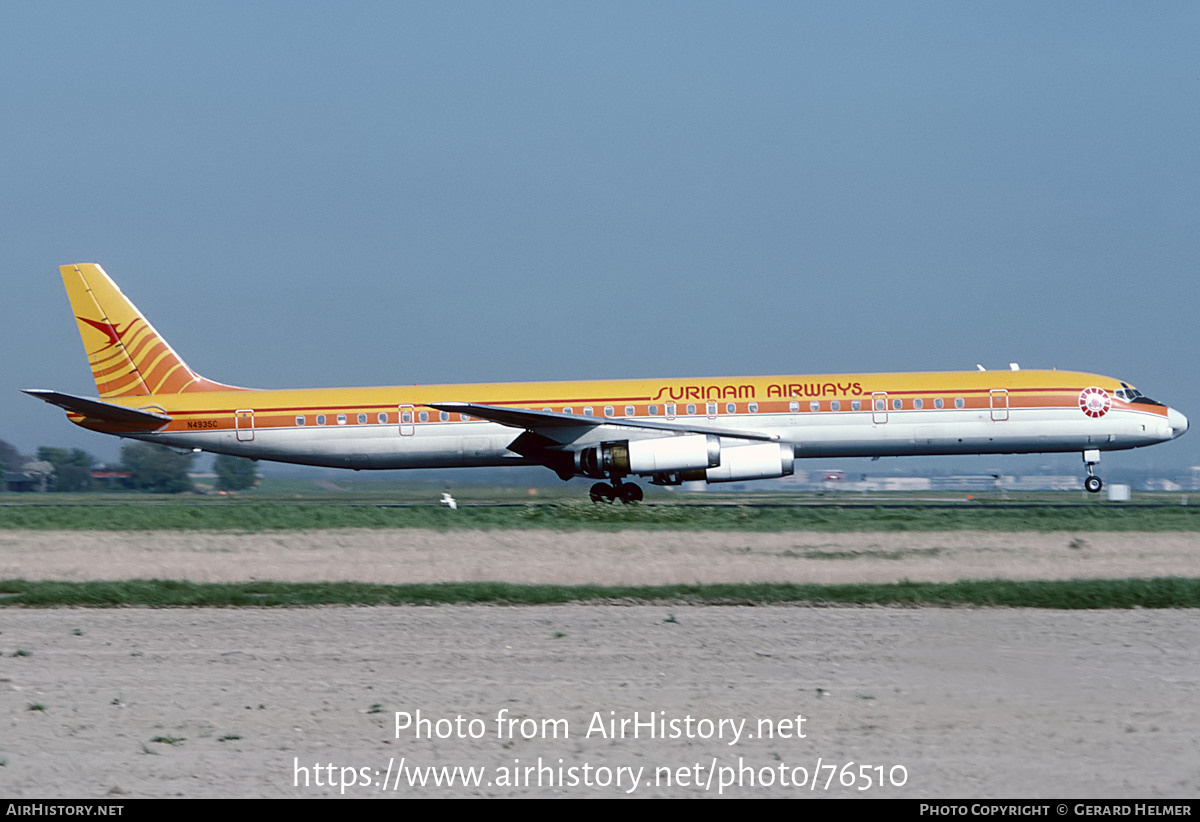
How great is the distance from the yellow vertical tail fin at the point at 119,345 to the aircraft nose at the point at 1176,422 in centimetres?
2479

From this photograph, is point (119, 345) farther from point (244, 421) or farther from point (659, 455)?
point (659, 455)

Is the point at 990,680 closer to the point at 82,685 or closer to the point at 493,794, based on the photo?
the point at 493,794

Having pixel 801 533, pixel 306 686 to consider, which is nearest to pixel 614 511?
pixel 801 533

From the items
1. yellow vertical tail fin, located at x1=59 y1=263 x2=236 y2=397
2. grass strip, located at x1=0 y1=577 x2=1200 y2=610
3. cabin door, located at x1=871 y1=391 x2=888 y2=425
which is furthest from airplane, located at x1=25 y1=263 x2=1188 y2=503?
grass strip, located at x1=0 y1=577 x2=1200 y2=610

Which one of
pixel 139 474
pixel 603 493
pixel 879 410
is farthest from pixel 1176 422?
pixel 139 474

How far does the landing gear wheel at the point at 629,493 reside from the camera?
104 ft

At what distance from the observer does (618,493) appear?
1257 inches

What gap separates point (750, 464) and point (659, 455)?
2186 millimetres

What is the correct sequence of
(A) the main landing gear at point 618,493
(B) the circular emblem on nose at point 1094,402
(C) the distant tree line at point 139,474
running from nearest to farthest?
(B) the circular emblem on nose at point 1094,402
(A) the main landing gear at point 618,493
(C) the distant tree line at point 139,474

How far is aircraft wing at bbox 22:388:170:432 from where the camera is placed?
32281 millimetres

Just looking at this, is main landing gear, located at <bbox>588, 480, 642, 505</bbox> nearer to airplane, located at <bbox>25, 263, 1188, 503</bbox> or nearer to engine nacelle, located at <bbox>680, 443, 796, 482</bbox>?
airplane, located at <bbox>25, 263, 1188, 503</bbox>

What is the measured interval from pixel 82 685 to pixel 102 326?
2846 centimetres

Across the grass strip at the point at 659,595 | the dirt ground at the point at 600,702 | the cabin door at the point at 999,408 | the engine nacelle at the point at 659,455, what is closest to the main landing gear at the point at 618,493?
the engine nacelle at the point at 659,455

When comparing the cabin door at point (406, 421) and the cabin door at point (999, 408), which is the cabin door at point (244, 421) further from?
the cabin door at point (999, 408)
